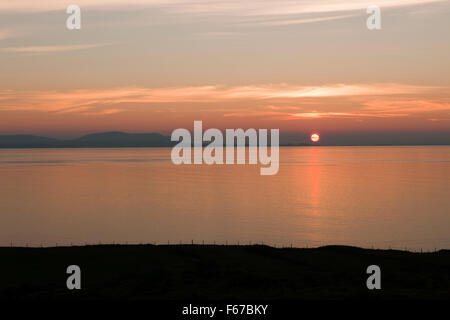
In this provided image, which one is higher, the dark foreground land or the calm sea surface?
the calm sea surface

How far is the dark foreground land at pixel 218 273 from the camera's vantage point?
809 inches

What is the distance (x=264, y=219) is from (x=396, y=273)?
2072 inches

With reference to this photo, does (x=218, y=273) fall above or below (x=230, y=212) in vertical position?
below

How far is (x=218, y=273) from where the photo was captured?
89.9 feet

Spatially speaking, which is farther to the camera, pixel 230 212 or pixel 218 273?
pixel 230 212

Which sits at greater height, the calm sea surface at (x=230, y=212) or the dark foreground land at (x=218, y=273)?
the calm sea surface at (x=230, y=212)

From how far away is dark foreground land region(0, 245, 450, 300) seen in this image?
20547mm

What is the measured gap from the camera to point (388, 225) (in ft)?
256

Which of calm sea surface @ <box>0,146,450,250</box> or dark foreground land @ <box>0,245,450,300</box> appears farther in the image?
calm sea surface @ <box>0,146,450,250</box>

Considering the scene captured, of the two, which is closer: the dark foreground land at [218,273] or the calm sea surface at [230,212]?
the dark foreground land at [218,273]
